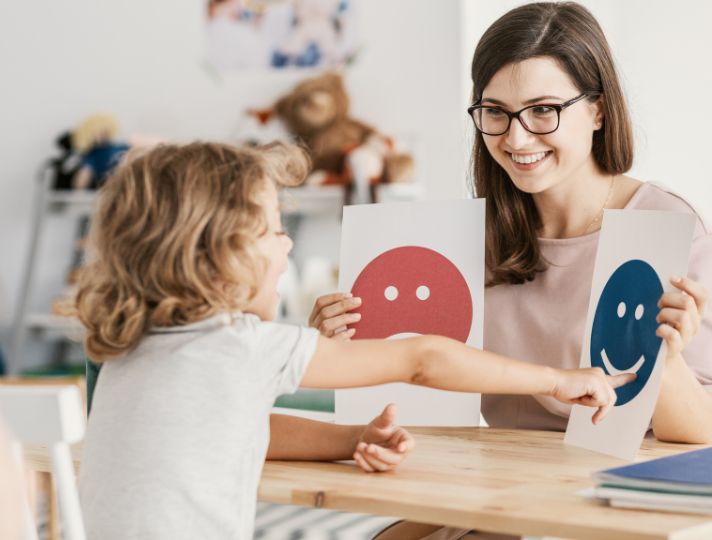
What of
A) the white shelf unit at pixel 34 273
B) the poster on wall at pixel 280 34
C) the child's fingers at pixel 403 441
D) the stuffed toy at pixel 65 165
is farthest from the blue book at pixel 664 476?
the stuffed toy at pixel 65 165

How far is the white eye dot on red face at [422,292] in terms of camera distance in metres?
1.28

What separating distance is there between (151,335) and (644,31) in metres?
2.47

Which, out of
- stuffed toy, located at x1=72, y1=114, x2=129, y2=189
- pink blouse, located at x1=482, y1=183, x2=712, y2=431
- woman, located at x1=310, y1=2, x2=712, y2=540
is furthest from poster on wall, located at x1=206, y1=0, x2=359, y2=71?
pink blouse, located at x1=482, y1=183, x2=712, y2=431

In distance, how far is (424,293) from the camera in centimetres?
128

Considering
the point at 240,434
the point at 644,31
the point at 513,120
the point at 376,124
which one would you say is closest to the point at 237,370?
the point at 240,434

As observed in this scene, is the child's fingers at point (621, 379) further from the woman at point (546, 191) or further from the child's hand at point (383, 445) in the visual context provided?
the child's hand at point (383, 445)

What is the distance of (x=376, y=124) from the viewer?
3572 millimetres

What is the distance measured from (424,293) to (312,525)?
148cm

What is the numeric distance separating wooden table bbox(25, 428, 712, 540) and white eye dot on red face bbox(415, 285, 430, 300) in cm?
18

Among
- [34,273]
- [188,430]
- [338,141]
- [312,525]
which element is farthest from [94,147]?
[188,430]

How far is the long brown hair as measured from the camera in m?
1.31

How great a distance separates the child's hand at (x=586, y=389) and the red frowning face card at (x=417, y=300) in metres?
0.27

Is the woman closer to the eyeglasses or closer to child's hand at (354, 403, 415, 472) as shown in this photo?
the eyeglasses

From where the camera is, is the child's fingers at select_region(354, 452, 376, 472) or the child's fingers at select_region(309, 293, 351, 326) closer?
the child's fingers at select_region(354, 452, 376, 472)
